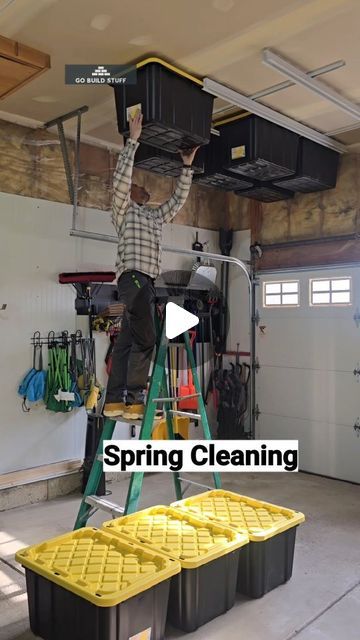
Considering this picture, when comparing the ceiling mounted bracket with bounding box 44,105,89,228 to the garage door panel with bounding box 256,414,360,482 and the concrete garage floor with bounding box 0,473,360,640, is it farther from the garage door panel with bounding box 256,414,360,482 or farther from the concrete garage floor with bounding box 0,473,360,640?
the garage door panel with bounding box 256,414,360,482

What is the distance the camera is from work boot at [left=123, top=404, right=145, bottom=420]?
11.0 feet

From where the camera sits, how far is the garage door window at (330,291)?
18.0 ft

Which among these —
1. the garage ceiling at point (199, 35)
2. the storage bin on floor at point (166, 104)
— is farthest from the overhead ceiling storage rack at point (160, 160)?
the garage ceiling at point (199, 35)

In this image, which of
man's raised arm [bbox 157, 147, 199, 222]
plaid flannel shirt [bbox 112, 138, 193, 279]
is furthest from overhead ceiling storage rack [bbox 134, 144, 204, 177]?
plaid flannel shirt [bbox 112, 138, 193, 279]

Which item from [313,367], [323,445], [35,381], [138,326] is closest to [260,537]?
[138,326]

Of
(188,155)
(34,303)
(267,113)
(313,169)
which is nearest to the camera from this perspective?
(188,155)

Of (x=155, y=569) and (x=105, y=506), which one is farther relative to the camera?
(x=105, y=506)

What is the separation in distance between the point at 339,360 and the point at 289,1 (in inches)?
143

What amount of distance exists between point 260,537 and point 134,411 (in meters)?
1.07

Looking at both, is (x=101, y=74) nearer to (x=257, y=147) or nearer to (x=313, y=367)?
(x=257, y=147)

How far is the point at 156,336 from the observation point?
3473mm

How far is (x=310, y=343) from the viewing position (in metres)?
5.76

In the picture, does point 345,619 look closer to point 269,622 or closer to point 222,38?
point 269,622

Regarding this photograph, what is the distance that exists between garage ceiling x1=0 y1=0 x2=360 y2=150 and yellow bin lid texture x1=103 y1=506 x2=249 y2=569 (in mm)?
2911
